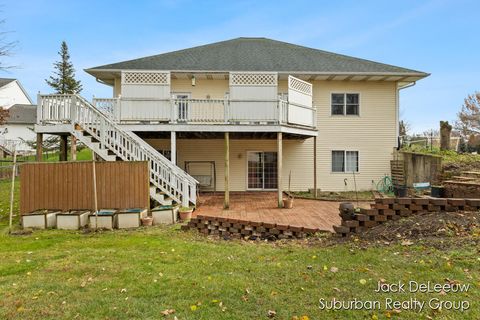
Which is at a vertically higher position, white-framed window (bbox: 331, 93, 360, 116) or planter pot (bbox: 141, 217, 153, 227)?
white-framed window (bbox: 331, 93, 360, 116)

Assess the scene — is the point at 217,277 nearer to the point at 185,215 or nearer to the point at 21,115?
the point at 185,215

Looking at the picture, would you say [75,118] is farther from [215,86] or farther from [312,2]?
[312,2]

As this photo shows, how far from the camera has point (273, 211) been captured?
8930mm

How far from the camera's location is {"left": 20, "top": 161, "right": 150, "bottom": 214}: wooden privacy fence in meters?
8.35

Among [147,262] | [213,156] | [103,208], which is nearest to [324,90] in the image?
[213,156]

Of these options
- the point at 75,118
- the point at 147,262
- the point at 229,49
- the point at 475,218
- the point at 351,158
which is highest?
the point at 229,49

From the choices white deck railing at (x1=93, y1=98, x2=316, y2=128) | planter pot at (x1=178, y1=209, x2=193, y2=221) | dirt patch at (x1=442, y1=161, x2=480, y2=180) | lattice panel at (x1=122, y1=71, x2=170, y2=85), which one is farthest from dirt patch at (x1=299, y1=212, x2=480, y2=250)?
lattice panel at (x1=122, y1=71, x2=170, y2=85)

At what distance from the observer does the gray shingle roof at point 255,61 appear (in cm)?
1317

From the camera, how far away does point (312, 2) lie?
15.7 meters

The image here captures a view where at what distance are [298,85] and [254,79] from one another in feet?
5.26

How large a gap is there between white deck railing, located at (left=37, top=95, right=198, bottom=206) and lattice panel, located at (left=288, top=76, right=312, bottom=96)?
Result: 186 inches

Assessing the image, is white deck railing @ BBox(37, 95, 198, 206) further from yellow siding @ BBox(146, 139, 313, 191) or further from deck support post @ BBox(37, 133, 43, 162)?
yellow siding @ BBox(146, 139, 313, 191)

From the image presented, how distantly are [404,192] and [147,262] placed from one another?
9.49 meters

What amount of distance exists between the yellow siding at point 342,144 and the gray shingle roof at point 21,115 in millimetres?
34085
